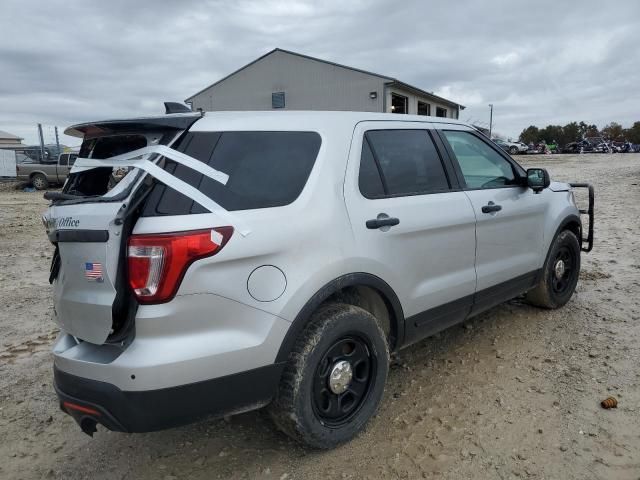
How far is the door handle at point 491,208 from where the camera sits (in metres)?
3.62

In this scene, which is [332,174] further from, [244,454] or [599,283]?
[599,283]

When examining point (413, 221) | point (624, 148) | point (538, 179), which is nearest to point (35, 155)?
point (538, 179)

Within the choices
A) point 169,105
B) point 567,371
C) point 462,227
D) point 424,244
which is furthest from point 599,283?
point 169,105

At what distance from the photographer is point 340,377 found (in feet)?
9.05

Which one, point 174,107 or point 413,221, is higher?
point 174,107

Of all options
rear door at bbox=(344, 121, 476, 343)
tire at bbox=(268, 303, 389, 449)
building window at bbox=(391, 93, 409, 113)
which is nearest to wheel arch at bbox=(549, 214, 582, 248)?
rear door at bbox=(344, 121, 476, 343)

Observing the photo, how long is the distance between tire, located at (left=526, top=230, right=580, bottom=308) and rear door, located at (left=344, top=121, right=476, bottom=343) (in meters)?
1.36

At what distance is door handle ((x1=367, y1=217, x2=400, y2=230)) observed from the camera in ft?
9.20

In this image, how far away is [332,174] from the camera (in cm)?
274

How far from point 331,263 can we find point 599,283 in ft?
13.7

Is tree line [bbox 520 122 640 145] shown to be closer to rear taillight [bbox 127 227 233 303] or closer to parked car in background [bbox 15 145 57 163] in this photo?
parked car in background [bbox 15 145 57 163]

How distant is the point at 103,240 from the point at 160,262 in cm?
27

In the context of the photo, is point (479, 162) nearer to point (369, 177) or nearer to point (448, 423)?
point (369, 177)

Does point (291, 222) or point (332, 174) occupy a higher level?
point (332, 174)
